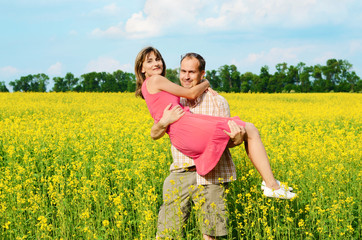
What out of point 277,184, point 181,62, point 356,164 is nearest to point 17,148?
point 181,62

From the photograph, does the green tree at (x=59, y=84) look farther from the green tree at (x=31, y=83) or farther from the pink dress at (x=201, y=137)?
the pink dress at (x=201, y=137)

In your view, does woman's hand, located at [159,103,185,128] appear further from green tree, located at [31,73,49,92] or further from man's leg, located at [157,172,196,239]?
green tree, located at [31,73,49,92]

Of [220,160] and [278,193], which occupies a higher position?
[220,160]

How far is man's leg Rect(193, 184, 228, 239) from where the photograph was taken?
360 cm

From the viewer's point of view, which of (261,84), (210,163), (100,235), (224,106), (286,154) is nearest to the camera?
(210,163)

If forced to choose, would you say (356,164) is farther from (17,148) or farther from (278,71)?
(278,71)

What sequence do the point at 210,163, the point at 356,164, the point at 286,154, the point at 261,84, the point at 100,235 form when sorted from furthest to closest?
the point at 261,84 < the point at 286,154 < the point at 356,164 < the point at 100,235 < the point at 210,163

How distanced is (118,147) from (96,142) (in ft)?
1.58

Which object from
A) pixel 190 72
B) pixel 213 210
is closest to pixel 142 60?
pixel 190 72

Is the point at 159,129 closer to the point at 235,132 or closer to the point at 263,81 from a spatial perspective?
the point at 235,132

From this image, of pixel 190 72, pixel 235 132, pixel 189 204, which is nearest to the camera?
pixel 235 132

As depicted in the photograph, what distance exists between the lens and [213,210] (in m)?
3.64

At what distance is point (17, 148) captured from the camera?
679 cm

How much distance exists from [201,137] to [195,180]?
62 cm
